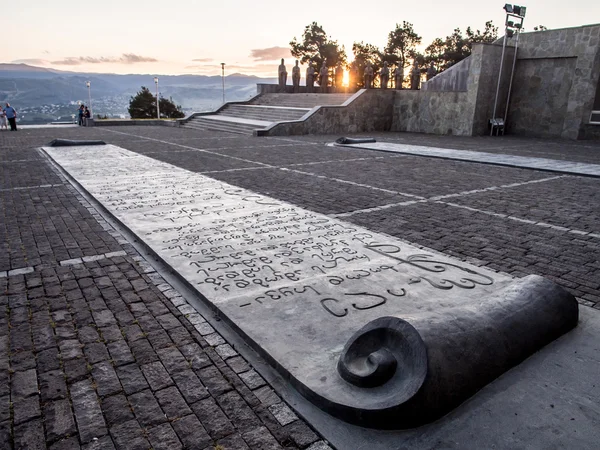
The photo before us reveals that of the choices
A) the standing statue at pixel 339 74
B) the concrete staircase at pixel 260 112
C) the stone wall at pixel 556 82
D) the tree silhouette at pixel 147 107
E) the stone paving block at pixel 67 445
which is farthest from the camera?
the tree silhouette at pixel 147 107

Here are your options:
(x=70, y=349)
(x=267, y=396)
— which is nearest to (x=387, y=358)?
(x=267, y=396)

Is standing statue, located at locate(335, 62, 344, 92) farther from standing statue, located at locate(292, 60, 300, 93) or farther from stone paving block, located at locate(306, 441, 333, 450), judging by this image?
stone paving block, located at locate(306, 441, 333, 450)

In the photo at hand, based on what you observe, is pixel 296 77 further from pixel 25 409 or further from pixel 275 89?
pixel 25 409

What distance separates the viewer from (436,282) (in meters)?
4.77

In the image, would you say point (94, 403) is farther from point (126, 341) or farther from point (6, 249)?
point (6, 249)

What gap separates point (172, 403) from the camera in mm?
2928

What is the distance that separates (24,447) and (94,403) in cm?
44

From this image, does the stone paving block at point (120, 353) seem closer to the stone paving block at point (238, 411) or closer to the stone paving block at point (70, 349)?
the stone paving block at point (70, 349)

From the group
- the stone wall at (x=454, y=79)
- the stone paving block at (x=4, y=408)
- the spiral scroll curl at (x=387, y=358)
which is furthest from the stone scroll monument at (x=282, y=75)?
the stone paving block at (x=4, y=408)

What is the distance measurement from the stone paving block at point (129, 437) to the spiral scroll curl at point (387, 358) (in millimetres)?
1300

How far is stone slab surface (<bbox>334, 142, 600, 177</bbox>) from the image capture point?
498 inches

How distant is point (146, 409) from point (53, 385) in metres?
0.74

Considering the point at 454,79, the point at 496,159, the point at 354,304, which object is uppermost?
the point at 454,79

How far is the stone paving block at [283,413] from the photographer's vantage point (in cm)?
281
